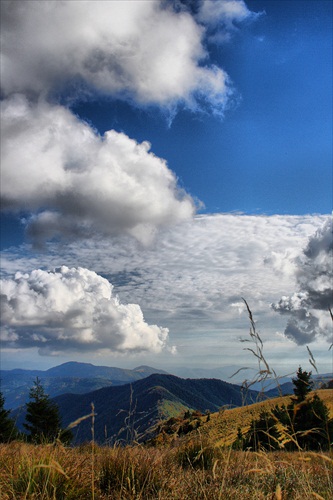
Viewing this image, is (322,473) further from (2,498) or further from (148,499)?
(2,498)

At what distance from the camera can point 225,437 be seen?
5445mm

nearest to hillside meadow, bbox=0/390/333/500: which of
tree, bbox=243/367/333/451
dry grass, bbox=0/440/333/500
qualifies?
dry grass, bbox=0/440/333/500

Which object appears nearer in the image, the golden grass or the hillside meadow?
the golden grass

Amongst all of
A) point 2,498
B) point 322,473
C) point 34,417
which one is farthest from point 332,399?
point 2,498

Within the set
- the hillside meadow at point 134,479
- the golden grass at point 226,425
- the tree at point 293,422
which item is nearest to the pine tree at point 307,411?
the tree at point 293,422

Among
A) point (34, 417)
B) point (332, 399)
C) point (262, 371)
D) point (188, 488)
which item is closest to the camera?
point (262, 371)

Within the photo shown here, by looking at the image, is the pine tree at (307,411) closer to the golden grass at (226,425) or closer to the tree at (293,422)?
the tree at (293,422)

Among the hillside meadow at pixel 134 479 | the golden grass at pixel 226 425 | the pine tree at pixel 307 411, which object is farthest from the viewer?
the hillside meadow at pixel 134 479

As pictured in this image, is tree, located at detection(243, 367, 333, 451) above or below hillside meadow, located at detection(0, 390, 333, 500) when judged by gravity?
above

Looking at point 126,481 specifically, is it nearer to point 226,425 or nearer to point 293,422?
point 226,425

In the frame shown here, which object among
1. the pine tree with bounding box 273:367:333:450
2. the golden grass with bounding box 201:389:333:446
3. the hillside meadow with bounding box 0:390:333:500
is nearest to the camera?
the pine tree with bounding box 273:367:333:450

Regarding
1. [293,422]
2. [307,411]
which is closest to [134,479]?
[293,422]

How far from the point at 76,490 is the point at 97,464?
1.43 m

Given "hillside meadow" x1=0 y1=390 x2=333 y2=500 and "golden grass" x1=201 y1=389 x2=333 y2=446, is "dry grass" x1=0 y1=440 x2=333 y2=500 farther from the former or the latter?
"golden grass" x1=201 y1=389 x2=333 y2=446
